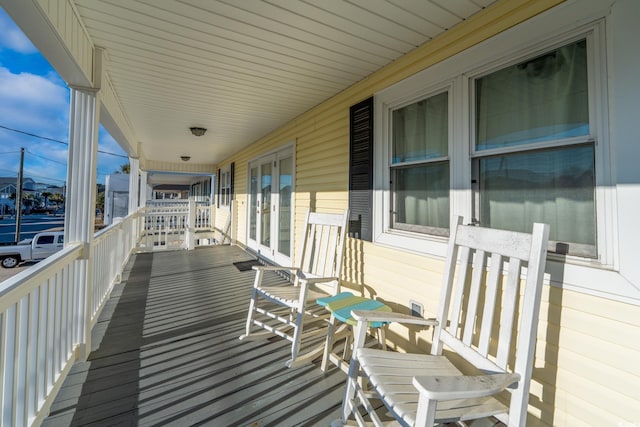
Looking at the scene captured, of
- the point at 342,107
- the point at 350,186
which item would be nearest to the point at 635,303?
the point at 350,186

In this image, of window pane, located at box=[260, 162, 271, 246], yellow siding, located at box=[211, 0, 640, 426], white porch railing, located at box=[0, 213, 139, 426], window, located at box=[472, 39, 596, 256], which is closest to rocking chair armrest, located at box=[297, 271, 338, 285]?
yellow siding, located at box=[211, 0, 640, 426]

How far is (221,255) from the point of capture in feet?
20.7

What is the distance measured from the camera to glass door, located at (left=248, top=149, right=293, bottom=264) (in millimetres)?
4719

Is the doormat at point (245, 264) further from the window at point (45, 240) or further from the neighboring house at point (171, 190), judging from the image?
the neighboring house at point (171, 190)

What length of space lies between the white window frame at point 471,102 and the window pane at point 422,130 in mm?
71

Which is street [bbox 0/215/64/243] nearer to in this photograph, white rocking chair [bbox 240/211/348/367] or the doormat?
white rocking chair [bbox 240/211/348/367]

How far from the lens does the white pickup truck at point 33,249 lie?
129cm

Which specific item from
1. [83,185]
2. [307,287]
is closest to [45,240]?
[83,185]

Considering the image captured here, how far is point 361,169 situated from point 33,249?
244 cm

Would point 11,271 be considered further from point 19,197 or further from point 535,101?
point 535,101

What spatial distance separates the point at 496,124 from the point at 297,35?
1.51 m

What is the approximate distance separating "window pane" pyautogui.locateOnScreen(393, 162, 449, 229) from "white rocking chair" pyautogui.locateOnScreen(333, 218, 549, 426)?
432 mm

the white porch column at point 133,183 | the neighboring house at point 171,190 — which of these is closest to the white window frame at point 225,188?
the white porch column at point 133,183

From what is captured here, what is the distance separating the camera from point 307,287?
2.24 m
